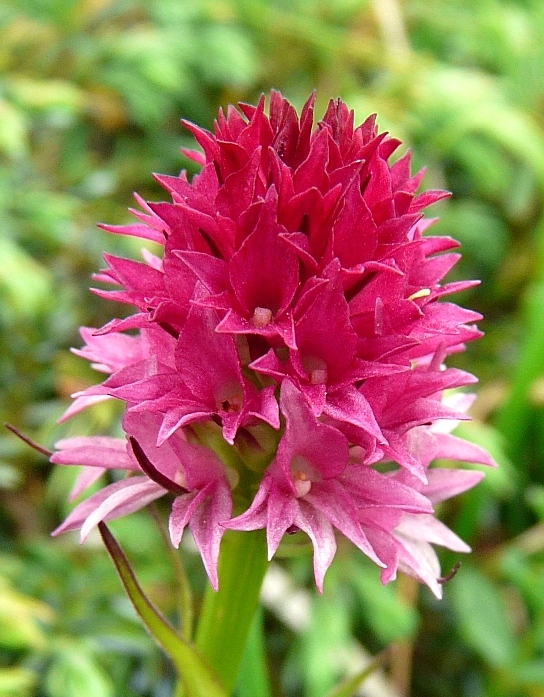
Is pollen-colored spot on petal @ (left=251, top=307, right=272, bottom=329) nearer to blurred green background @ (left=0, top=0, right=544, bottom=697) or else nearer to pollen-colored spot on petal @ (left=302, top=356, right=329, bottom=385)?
pollen-colored spot on petal @ (left=302, top=356, right=329, bottom=385)

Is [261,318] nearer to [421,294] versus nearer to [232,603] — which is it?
[421,294]

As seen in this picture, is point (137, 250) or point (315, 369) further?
point (137, 250)

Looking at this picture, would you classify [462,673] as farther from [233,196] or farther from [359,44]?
[359,44]

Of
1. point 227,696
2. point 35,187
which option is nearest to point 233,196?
point 227,696

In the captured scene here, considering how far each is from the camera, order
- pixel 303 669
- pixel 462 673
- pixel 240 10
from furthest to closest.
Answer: pixel 240 10 → pixel 462 673 → pixel 303 669

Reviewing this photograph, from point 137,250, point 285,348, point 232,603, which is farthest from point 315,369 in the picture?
point 137,250

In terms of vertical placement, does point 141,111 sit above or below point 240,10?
below
